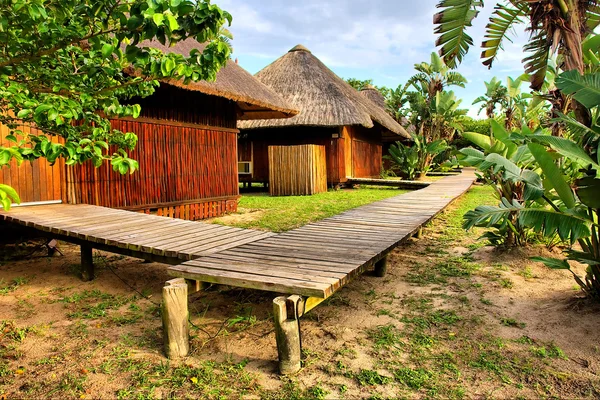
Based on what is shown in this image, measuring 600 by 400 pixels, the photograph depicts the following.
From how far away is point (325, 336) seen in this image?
302 centimetres

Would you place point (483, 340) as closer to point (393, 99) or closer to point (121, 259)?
→ point (121, 259)

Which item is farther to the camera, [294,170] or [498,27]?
[294,170]

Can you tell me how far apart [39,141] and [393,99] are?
2555 centimetres

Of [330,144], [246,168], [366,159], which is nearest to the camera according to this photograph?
[330,144]

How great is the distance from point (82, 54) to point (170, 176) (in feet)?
14.9

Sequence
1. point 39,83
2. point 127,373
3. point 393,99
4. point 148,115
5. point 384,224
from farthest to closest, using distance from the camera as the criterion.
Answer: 1. point 393,99
2. point 148,115
3. point 384,224
4. point 39,83
5. point 127,373

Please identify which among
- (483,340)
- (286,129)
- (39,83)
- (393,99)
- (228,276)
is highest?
(393,99)

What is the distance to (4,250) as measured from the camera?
544cm

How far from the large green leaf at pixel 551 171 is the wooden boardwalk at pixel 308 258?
1.42 metres

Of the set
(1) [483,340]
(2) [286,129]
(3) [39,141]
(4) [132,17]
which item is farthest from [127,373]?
(2) [286,129]

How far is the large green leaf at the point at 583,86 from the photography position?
2787mm

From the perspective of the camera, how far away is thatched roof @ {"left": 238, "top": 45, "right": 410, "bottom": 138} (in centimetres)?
1406

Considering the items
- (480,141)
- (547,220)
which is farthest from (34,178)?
(547,220)

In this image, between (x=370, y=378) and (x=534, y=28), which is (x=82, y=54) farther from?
(x=534, y=28)
